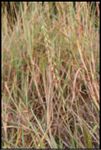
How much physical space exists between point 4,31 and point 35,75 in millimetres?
475

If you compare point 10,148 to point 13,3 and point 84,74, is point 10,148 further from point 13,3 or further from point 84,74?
point 13,3

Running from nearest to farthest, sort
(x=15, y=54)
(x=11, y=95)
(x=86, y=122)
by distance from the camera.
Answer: (x=86, y=122), (x=11, y=95), (x=15, y=54)

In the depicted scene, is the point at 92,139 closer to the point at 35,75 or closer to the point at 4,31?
the point at 35,75

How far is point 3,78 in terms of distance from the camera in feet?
7.30

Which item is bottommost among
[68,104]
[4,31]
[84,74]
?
[68,104]

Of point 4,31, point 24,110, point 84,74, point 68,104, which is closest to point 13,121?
point 24,110

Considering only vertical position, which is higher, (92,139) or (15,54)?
(15,54)

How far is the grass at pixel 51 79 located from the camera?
191 centimetres

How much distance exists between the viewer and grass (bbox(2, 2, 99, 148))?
191 centimetres

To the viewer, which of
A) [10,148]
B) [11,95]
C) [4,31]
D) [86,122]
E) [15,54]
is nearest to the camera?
[10,148]

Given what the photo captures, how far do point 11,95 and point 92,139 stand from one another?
0.48m

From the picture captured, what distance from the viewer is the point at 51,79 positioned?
2.08 m

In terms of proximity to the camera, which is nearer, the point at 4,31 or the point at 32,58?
the point at 32,58

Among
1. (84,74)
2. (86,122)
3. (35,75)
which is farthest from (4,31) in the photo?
(86,122)
